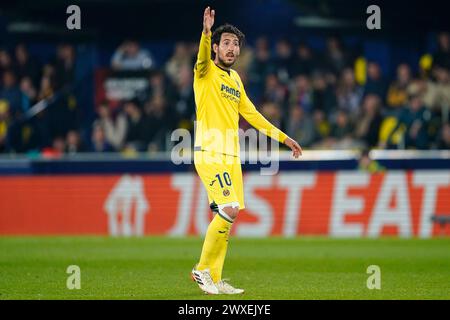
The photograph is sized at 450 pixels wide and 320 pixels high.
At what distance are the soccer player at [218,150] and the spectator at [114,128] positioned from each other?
12.3m

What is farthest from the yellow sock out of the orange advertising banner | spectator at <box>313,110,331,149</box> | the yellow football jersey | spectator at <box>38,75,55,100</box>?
spectator at <box>38,75,55,100</box>

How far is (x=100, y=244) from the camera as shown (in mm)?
17500

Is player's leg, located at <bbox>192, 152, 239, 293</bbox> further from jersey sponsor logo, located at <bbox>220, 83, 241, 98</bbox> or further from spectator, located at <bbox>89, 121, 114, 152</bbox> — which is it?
spectator, located at <bbox>89, 121, 114, 152</bbox>

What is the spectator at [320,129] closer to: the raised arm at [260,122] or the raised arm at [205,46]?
the raised arm at [260,122]

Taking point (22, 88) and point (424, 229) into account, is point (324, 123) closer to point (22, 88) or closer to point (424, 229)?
point (424, 229)

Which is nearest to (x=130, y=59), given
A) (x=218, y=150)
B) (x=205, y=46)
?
(x=218, y=150)

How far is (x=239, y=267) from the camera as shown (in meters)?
13.1

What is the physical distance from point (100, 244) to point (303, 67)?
7558 millimetres

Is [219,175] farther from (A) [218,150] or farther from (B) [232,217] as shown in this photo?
(B) [232,217]

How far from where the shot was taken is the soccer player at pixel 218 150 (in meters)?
9.95

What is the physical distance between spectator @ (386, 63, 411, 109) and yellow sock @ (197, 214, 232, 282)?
1224cm

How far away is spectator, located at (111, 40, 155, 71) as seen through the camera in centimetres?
2405
